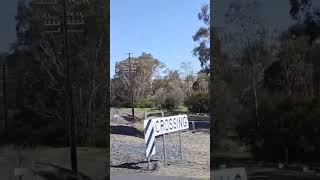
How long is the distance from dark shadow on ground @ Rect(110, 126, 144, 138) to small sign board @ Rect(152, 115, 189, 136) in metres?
4.76

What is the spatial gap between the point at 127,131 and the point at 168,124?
6.18 m

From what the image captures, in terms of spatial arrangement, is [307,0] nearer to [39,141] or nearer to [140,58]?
[39,141]

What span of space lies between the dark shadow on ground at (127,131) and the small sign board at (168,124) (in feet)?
15.6

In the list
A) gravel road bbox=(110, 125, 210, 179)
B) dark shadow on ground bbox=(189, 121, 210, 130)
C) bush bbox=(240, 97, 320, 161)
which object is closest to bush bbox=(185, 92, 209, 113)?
dark shadow on ground bbox=(189, 121, 210, 130)

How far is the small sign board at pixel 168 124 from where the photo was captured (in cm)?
1026

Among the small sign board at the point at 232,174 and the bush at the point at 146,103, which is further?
the bush at the point at 146,103

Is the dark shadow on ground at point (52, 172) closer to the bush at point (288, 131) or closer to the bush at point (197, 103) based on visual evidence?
the bush at point (288, 131)

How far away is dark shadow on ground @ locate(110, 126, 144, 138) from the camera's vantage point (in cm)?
1635

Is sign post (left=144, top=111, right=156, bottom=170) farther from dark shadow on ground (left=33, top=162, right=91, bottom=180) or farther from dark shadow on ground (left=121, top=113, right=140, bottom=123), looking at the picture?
dark shadow on ground (left=121, top=113, right=140, bottom=123)

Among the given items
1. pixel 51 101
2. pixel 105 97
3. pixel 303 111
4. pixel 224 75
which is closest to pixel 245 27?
pixel 224 75

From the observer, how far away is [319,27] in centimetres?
511

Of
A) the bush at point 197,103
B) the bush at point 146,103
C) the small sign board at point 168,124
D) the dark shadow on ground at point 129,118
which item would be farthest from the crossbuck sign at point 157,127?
the bush at point 146,103

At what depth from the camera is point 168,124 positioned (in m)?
10.7

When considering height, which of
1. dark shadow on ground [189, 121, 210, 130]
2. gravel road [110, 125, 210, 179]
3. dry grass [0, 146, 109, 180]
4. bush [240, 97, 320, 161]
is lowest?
gravel road [110, 125, 210, 179]
